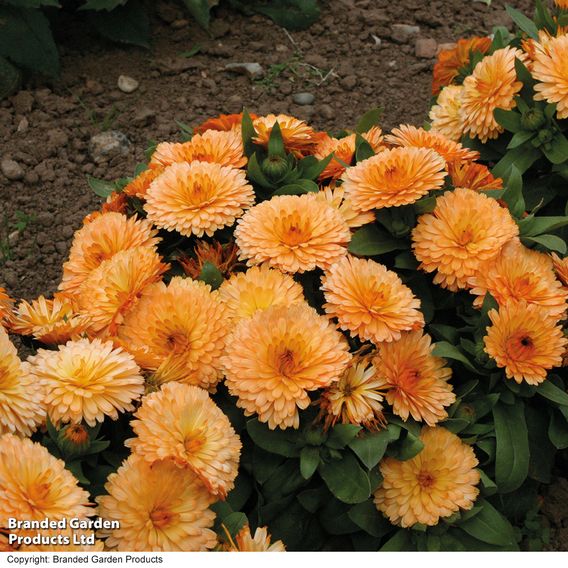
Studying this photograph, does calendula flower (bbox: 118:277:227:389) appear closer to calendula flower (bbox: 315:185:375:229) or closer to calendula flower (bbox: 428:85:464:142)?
calendula flower (bbox: 315:185:375:229)

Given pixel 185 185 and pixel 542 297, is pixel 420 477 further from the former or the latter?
pixel 185 185

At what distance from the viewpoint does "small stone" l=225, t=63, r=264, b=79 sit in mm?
3877

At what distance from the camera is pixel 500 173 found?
2.28m

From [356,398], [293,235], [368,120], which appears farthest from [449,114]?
[356,398]

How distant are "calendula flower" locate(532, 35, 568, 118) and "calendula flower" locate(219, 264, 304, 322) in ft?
2.95

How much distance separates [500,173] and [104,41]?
2.37 m

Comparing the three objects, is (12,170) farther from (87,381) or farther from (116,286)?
(87,381)

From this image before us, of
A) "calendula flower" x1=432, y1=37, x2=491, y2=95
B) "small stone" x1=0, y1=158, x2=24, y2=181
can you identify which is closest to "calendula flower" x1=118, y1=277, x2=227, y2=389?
"calendula flower" x1=432, y1=37, x2=491, y2=95

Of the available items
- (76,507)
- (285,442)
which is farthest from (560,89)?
(76,507)

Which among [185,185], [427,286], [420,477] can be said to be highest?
[185,185]

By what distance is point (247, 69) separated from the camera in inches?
153

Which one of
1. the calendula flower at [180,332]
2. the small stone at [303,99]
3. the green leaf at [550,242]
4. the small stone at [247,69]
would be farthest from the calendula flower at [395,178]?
the small stone at [247,69]

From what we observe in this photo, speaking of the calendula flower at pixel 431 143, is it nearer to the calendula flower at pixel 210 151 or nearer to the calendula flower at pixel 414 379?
the calendula flower at pixel 210 151

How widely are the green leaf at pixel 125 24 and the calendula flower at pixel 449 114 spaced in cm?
176
